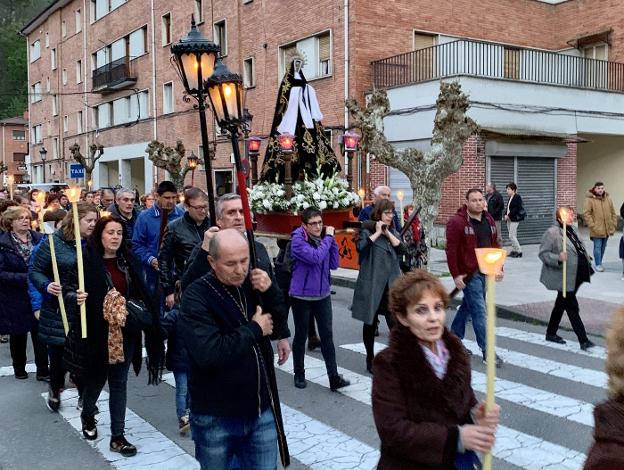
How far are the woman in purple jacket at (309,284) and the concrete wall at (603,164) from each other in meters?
18.6

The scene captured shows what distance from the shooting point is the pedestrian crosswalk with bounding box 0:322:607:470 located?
183 inches

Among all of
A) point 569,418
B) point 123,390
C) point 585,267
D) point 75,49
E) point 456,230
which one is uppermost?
point 75,49

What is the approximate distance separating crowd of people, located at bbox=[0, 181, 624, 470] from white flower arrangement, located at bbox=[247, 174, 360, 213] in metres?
3.56

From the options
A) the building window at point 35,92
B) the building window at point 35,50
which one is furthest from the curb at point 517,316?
the building window at point 35,50

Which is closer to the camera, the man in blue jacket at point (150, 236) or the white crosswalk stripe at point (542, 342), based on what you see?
the man in blue jacket at point (150, 236)

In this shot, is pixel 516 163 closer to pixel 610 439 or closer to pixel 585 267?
pixel 585 267

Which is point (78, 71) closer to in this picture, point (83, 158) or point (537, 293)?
point (83, 158)

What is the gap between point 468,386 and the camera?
8.57 ft

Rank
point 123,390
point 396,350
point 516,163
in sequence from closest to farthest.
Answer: point 396,350 < point 123,390 < point 516,163

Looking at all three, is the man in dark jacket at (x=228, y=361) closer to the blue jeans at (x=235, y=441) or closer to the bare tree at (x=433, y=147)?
the blue jeans at (x=235, y=441)

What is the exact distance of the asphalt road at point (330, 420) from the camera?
468 centimetres

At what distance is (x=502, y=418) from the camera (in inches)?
214

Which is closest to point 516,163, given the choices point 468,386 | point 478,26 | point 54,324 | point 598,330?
point 478,26

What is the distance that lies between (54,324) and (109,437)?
1166 millimetres
